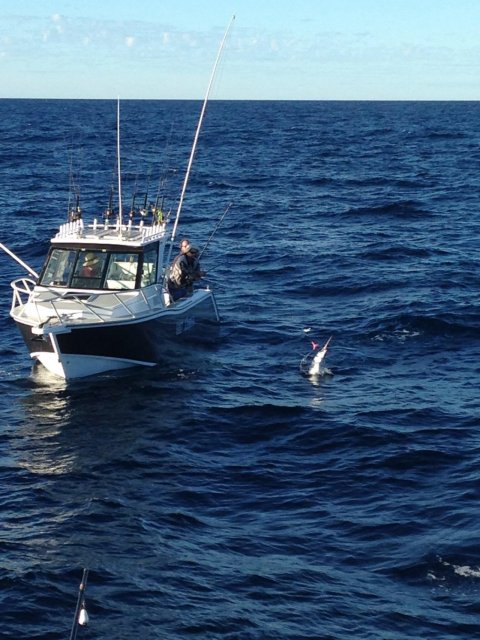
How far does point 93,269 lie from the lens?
23000mm

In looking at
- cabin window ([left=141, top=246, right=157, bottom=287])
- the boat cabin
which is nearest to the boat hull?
cabin window ([left=141, top=246, right=157, bottom=287])

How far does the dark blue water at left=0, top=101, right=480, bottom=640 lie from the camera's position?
1328 centimetres

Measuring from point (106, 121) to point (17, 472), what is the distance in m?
114

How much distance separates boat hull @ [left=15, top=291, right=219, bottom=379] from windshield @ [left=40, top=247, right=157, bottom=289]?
1185 millimetres

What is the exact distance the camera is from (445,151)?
3187 inches

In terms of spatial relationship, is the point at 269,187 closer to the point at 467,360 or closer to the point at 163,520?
the point at 467,360

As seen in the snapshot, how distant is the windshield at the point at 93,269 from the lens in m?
23.0

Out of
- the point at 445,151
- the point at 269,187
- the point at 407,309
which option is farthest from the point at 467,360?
the point at 445,151

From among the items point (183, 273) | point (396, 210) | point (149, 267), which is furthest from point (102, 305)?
point (396, 210)

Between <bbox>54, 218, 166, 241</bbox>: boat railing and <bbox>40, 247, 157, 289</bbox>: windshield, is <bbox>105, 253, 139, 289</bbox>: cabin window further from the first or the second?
<bbox>54, 218, 166, 241</bbox>: boat railing

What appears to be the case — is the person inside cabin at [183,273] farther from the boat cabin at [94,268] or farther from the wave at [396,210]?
the wave at [396,210]

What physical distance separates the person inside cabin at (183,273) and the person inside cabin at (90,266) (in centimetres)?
215

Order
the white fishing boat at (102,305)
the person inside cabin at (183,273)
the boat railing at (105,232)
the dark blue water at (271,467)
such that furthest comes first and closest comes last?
the person inside cabin at (183,273)
the boat railing at (105,232)
the white fishing boat at (102,305)
the dark blue water at (271,467)

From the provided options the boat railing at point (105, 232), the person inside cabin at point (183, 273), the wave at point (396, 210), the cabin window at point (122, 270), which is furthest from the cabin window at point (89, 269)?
the wave at point (396, 210)
